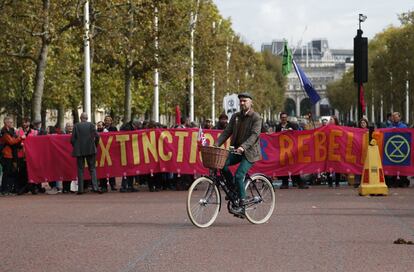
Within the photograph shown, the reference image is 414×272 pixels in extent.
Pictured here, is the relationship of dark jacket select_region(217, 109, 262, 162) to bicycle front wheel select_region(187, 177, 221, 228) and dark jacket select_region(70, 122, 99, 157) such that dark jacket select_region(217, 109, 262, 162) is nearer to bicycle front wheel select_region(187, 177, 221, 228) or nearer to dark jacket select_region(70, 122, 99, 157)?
bicycle front wheel select_region(187, 177, 221, 228)

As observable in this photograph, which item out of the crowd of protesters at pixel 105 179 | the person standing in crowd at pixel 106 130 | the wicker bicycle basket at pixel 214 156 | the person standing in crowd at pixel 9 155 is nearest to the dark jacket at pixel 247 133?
the wicker bicycle basket at pixel 214 156

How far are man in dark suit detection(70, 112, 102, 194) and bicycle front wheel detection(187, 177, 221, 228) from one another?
9448 millimetres

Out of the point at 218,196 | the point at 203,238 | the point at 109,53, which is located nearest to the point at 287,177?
the point at 218,196

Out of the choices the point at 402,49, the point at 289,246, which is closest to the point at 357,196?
the point at 289,246

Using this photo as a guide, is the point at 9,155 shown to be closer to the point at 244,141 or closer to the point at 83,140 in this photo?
the point at 83,140

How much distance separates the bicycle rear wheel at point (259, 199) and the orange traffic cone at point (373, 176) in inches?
245

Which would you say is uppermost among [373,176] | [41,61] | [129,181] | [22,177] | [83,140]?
[41,61]

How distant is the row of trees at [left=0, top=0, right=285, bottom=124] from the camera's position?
114ft

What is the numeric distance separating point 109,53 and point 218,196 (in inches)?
968

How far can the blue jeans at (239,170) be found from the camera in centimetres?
1476

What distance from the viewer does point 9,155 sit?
24.4 metres

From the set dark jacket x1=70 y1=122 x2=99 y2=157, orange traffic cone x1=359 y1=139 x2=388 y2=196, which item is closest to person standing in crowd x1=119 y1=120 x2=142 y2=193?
dark jacket x1=70 y1=122 x2=99 y2=157

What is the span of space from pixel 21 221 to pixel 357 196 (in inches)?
305

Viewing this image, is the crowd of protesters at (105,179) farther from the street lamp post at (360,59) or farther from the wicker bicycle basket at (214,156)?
the wicker bicycle basket at (214,156)
